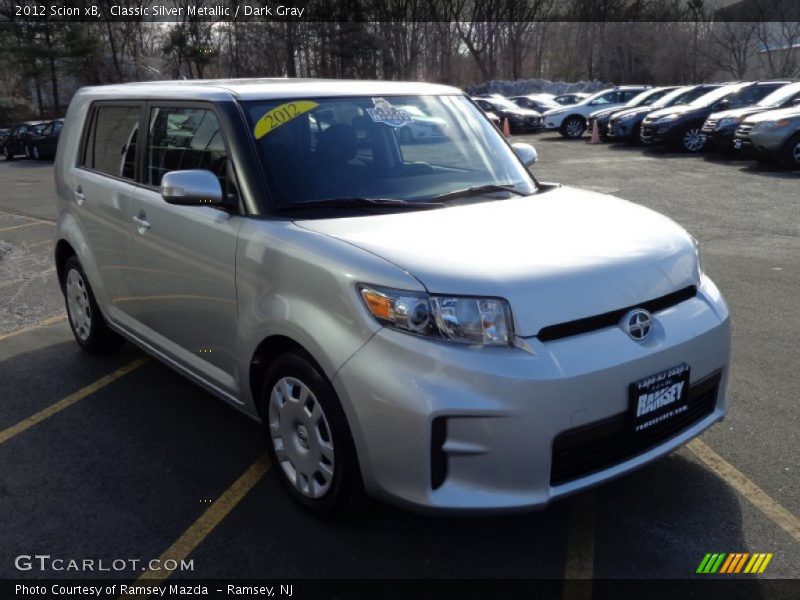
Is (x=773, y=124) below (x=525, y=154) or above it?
below

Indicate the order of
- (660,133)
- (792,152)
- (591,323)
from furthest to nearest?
(660,133)
(792,152)
(591,323)

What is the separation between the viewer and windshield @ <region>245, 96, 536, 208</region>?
3605mm

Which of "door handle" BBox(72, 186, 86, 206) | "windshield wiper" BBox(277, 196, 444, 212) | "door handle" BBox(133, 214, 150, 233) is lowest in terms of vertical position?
"door handle" BBox(133, 214, 150, 233)

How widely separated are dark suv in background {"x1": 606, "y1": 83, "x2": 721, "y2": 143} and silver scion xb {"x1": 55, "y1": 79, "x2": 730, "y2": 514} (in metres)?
19.4

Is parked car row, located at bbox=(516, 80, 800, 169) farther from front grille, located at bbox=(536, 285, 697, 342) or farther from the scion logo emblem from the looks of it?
the scion logo emblem

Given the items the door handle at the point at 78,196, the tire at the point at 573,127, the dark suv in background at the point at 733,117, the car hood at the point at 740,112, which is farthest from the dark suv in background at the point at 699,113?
the door handle at the point at 78,196

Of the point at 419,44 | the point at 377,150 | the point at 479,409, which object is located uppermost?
the point at 419,44

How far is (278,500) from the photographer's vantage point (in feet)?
11.5

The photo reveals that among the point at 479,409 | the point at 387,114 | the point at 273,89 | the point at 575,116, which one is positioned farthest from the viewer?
the point at 575,116

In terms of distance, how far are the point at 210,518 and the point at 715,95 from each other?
2044 centimetres

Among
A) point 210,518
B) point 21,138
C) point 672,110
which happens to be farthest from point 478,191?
point 21,138

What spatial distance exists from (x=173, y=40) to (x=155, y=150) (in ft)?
144

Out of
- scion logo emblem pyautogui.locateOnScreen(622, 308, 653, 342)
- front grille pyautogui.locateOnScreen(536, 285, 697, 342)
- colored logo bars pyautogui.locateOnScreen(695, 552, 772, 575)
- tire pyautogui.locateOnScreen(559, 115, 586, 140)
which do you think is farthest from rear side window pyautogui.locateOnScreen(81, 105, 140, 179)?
tire pyautogui.locateOnScreen(559, 115, 586, 140)

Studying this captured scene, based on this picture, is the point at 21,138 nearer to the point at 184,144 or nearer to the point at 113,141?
the point at 113,141
